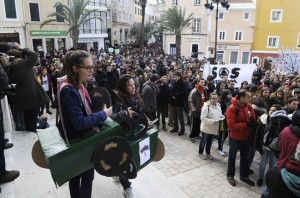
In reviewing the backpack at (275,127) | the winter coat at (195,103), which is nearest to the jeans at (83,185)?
the backpack at (275,127)

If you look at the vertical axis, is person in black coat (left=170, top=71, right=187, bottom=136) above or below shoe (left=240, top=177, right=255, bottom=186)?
above

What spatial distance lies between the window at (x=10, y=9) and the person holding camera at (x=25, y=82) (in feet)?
72.4

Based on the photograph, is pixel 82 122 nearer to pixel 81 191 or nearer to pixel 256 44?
pixel 81 191

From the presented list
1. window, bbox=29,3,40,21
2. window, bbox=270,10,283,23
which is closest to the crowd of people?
window, bbox=29,3,40,21

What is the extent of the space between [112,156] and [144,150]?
0.38 metres

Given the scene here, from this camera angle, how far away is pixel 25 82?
4.14 metres

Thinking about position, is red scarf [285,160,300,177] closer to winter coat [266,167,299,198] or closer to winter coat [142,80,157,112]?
winter coat [266,167,299,198]

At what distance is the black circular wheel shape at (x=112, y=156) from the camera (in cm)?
202

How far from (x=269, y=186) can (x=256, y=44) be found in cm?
3464

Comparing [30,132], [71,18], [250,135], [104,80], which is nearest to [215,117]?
[250,135]

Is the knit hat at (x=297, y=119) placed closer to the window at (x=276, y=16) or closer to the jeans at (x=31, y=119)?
the jeans at (x=31, y=119)

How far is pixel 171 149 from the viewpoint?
631cm

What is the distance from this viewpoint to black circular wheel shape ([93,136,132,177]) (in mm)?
2023

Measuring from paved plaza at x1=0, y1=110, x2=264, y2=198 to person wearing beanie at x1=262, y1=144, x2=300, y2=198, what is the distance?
1475mm
